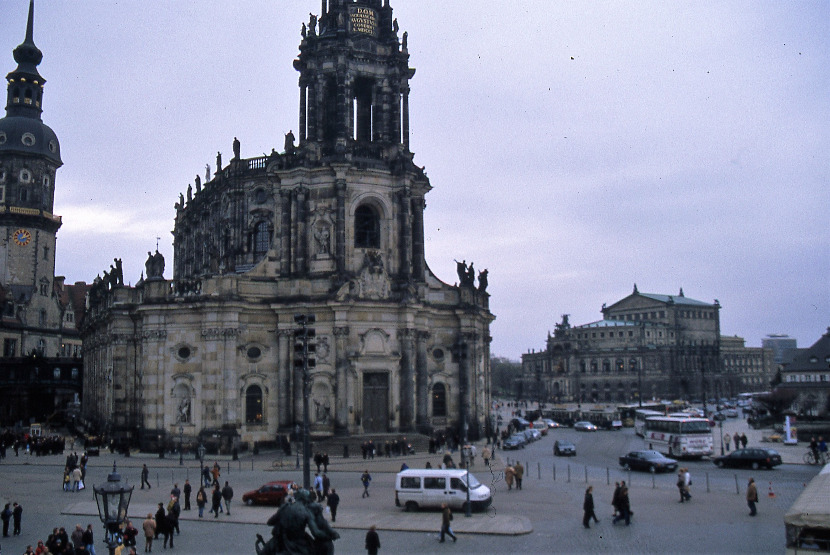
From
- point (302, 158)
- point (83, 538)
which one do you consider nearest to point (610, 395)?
point (302, 158)

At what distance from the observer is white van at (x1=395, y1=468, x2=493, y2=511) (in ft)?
92.5

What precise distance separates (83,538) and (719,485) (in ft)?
84.2

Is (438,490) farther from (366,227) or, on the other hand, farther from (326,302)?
(366,227)

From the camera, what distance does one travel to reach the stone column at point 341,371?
49594 millimetres

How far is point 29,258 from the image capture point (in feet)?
295

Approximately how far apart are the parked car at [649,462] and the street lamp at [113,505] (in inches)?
1117

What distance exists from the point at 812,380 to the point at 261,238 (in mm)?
59895

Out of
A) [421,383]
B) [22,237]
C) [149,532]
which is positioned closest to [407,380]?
[421,383]

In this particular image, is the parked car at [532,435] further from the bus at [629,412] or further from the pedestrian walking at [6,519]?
the pedestrian walking at [6,519]

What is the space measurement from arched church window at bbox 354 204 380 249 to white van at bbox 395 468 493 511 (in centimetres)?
2706

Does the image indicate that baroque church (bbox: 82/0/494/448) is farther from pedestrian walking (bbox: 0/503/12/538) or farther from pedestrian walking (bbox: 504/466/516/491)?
pedestrian walking (bbox: 0/503/12/538)

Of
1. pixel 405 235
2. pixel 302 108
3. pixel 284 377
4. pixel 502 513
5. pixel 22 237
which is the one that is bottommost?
pixel 502 513

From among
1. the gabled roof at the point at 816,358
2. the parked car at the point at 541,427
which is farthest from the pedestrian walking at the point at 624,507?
the gabled roof at the point at 816,358

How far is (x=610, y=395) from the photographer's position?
488 ft
